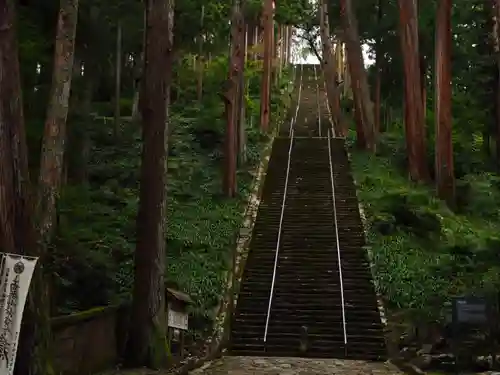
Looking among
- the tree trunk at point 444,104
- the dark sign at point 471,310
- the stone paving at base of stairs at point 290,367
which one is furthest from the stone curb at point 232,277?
the tree trunk at point 444,104

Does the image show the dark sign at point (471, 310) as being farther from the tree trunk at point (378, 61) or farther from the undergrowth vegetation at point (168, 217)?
the tree trunk at point (378, 61)

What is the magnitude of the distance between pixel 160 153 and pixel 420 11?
17.9 metres

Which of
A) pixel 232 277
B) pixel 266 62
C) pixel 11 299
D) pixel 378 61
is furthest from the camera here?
pixel 266 62

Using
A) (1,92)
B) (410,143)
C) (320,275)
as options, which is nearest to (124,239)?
(320,275)

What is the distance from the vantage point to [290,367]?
470 inches

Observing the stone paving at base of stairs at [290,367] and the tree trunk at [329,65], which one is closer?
the stone paving at base of stairs at [290,367]

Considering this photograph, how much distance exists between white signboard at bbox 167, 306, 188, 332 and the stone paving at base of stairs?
0.77 m

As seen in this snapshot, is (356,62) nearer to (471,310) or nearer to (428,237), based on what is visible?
(428,237)

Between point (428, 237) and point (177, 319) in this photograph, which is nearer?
point (177, 319)

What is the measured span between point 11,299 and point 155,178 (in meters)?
4.52

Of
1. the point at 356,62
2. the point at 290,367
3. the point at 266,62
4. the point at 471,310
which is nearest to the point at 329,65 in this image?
the point at 266,62

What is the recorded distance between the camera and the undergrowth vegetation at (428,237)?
1423 cm

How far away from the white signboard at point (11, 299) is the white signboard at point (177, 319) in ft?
15.8

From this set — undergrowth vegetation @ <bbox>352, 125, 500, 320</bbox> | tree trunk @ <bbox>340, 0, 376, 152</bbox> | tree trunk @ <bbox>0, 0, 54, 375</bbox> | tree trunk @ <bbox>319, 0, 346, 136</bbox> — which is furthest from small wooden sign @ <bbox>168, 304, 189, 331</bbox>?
tree trunk @ <bbox>319, 0, 346, 136</bbox>
